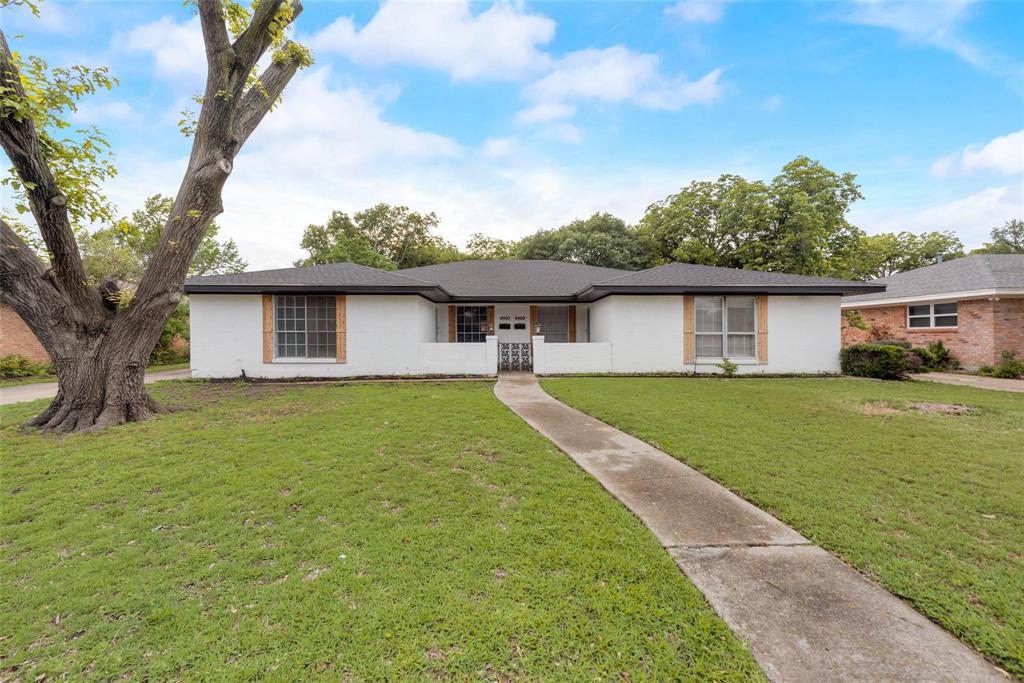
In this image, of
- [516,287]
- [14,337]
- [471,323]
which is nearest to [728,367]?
[516,287]

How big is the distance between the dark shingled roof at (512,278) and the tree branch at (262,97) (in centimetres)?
769

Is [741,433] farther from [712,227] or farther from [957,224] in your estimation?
[957,224]

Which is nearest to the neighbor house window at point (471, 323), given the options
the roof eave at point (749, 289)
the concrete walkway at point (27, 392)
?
the roof eave at point (749, 289)

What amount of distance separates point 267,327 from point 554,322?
9.81 m

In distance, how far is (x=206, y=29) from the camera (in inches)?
253

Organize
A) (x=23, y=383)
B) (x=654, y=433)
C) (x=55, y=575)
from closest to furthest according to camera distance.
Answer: (x=55, y=575)
(x=654, y=433)
(x=23, y=383)

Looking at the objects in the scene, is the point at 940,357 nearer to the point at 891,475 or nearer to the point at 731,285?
the point at 731,285

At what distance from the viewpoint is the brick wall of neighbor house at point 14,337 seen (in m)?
13.8

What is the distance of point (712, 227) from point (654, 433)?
72.7ft

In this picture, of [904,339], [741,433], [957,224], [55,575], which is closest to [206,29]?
[55,575]

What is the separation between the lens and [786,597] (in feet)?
7.22

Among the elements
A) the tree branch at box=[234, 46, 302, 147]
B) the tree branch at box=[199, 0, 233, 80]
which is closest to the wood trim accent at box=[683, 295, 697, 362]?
the tree branch at box=[234, 46, 302, 147]

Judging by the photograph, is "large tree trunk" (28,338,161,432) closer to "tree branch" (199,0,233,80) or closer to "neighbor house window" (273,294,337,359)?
"tree branch" (199,0,233,80)

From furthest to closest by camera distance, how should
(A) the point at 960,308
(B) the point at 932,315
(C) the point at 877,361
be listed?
(B) the point at 932,315, (A) the point at 960,308, (C) the point at 877,361
